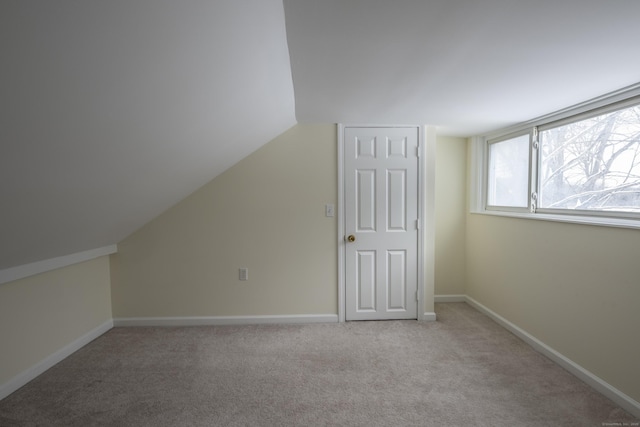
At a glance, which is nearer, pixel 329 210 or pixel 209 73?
pixel 209 73

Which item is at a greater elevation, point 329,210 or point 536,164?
point 536,164

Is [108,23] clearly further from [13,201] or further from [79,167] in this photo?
[13,201]

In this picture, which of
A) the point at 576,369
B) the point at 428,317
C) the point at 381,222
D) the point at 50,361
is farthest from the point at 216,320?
the point at 576,369

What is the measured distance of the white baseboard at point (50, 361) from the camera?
2.12 metres

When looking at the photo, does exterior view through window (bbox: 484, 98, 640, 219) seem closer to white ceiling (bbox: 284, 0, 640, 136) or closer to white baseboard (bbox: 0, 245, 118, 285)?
white ceiling (bbox: 284, 0, 640, 136)

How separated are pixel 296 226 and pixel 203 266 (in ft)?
3.30

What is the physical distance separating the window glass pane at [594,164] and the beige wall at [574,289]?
0.78ft

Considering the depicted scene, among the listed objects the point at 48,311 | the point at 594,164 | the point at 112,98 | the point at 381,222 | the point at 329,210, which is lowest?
the point at 48,311

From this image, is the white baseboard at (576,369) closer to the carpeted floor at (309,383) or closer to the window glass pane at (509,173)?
the carpeted floor at (309,383)

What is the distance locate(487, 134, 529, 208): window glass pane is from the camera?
10.1ft

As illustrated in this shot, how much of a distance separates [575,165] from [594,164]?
0.53 ft

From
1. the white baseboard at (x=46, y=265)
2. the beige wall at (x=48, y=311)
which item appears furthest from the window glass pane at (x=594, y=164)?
the beige wall at (x=48, y=311)

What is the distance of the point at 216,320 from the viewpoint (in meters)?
3.22

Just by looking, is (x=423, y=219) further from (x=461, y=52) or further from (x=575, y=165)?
(x=461, y=52)
